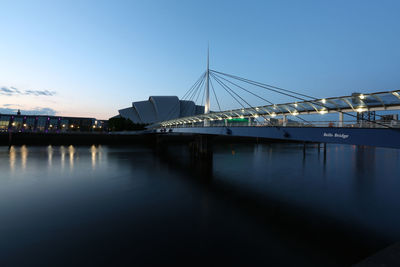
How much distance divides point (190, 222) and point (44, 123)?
111 meters

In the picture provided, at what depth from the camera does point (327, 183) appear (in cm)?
2030

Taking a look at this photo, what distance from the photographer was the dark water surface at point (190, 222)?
7395 millimetres

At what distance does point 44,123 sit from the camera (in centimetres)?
9506

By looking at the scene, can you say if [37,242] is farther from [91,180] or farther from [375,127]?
[375,127]

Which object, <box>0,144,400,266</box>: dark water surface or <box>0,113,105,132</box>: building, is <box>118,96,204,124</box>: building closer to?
<box>0,113,105,132</box>: building

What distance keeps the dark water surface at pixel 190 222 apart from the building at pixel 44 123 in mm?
88162

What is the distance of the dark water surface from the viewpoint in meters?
7.39

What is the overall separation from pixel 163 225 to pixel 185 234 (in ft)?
4.86

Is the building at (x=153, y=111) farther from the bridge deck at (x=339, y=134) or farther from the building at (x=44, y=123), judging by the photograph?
the bridge deck at (x=339, y=134)

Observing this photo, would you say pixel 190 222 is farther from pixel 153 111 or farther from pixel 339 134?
pixel 153 111

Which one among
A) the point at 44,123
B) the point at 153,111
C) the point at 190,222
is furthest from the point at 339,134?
the point at 44,123

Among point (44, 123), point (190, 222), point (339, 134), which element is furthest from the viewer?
point (44, 123)

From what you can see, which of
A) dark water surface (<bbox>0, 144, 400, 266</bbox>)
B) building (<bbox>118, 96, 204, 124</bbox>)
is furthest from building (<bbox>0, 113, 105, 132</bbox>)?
dark water surface (<bbox>0, 144, 400, 266</bbox>)

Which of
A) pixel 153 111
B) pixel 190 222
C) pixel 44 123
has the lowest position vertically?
pixel 190 222
